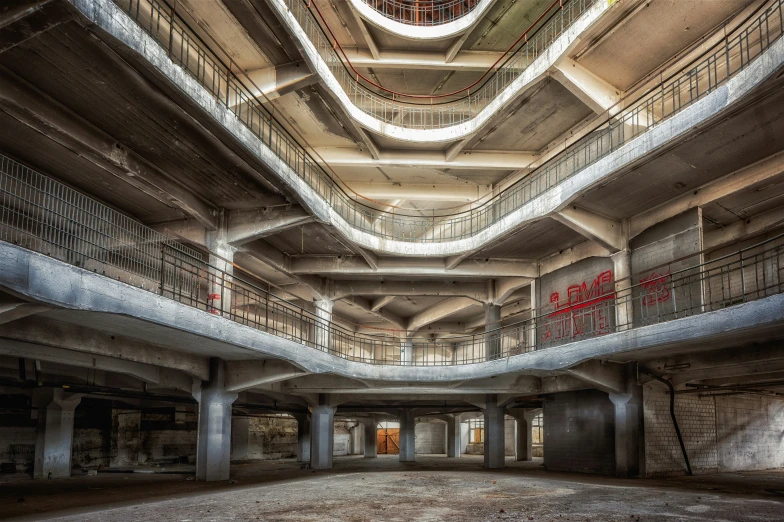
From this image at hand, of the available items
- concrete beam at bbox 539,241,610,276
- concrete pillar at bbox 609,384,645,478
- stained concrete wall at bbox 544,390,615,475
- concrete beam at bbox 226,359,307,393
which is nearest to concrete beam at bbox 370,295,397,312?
concrete beam at bbox 539,241,610,276

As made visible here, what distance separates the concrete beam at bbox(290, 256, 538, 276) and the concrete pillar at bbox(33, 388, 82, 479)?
28.9 ft

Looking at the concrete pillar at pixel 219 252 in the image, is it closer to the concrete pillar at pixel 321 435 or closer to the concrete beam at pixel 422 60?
the concrete pillar at pixel 321 435

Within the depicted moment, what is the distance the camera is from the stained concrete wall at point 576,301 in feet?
66.6

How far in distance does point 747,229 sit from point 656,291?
307cm

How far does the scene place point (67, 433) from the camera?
68.0 ft

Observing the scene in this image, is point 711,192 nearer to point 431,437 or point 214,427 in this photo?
point 214,427

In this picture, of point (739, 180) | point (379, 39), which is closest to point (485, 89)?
point (379, 39)

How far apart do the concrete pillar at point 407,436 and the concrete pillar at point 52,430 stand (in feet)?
47.2

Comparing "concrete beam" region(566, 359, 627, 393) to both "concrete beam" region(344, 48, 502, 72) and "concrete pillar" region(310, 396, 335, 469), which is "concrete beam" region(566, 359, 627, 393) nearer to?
"concrete pillar" region(310, 396, 335, 469)

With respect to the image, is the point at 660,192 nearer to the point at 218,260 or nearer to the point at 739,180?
the point at 739,180

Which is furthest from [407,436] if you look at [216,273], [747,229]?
[747,229]

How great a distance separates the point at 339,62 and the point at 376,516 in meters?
19.4

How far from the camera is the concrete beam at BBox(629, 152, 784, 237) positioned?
15.3 meters

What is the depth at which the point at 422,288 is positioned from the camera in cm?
2759
